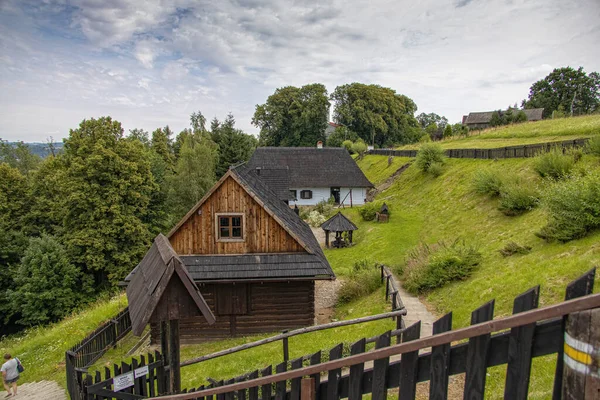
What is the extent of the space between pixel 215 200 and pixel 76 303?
20512 mm

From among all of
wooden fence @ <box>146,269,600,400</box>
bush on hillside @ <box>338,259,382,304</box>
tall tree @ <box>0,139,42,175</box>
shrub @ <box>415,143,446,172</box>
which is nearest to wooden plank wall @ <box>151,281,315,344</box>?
bush on hillside @ <box>338,259,382,304</box>

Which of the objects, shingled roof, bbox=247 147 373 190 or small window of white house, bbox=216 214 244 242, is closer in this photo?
small window of white house, bbox=216 214 244 242

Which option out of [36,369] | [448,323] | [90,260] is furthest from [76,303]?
[448,323]

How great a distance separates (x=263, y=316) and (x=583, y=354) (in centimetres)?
1259

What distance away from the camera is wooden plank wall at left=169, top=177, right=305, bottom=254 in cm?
1283

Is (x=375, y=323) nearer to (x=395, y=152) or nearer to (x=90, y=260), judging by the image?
(x=90, y=260)

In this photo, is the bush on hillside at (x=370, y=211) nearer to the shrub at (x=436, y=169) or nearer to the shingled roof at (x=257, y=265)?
the shrub at (x=436, y=169)

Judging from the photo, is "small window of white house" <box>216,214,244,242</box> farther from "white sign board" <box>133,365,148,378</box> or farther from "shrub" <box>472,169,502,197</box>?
"shrub" <box>472,169,502,197</box>

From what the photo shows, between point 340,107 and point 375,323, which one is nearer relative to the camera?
point 375,323

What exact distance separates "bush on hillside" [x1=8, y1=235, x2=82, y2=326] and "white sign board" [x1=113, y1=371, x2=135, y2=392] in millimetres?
24882

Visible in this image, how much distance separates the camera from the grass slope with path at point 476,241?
29.3 ft

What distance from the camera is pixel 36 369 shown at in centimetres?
1292

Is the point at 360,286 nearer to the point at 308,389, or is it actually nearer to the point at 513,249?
the point at 513,249

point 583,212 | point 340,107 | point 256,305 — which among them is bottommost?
point 256,305
